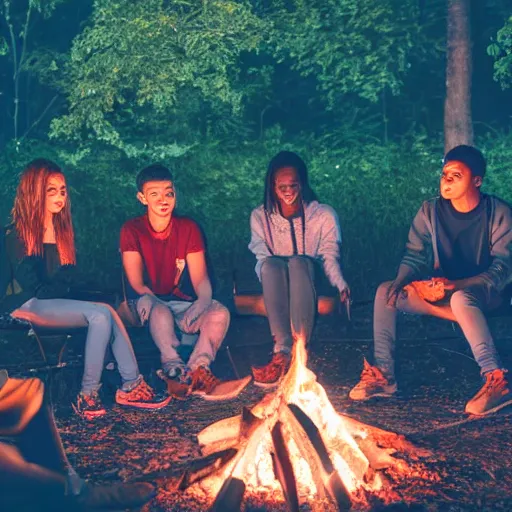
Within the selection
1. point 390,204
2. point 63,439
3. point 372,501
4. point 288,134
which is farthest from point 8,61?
point 372,501

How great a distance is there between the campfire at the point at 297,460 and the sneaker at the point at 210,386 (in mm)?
1390

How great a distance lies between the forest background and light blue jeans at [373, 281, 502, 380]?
106 inches

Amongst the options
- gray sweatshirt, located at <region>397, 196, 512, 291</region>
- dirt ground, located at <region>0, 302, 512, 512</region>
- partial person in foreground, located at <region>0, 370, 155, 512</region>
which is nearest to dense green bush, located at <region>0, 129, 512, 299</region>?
dirt ground, located at <region>0, 302, 512, 512</region>

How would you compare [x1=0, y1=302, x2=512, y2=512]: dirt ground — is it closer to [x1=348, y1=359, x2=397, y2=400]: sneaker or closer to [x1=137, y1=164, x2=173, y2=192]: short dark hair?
[x1=348, y1=359, x2=397, y2=400]: sneaker

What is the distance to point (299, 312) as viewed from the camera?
7020mm

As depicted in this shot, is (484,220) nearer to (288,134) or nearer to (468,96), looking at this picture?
(468,96)

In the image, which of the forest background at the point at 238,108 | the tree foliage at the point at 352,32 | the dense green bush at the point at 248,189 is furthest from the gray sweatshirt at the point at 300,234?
the tree foliage at the point at 352,32

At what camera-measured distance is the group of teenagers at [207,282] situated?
21.5ft

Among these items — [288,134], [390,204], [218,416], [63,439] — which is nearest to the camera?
[63,439]

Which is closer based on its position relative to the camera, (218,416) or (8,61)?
(218,416)

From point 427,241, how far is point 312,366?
1.39 metres

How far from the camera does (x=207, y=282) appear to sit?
7020mm

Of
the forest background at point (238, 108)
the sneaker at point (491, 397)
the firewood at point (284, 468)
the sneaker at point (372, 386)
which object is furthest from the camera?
the forest background at point (238, 108)

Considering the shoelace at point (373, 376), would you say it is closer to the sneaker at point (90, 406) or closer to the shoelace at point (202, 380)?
the shoelace at point (202, 380)
